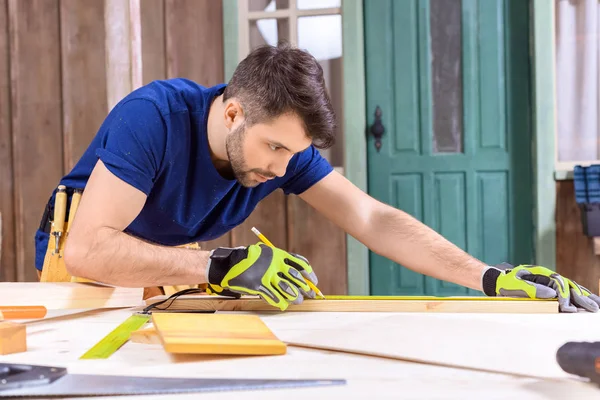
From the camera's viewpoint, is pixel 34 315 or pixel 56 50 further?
pixel 56 50

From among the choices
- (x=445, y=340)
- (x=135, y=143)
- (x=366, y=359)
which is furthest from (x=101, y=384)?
(x=135, y=143)

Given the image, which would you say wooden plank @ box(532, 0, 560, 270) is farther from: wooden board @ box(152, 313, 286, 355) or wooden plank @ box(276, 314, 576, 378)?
wooden board @ box(152, 313, 286, 355)

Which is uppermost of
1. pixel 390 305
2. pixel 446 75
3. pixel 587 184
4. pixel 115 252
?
pixel 446 75

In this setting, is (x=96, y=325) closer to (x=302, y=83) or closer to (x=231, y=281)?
(x=231, y=281)

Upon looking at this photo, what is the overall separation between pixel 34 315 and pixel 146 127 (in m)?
0.62

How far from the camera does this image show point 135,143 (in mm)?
1547

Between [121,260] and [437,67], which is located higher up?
[437,67]

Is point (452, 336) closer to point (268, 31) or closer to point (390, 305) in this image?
point (390, 305)

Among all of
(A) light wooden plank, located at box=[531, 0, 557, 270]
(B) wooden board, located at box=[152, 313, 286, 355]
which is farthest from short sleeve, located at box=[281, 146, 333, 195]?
(A) light wooden plank, located at box=[531, 0, 557, 270]

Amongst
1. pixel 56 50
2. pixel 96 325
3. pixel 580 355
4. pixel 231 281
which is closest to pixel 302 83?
pixel 231 281

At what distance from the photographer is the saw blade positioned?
2.18 ft

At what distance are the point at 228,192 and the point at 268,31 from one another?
2.13 meters

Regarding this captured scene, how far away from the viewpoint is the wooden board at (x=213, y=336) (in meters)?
0.80

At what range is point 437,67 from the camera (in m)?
3.56
